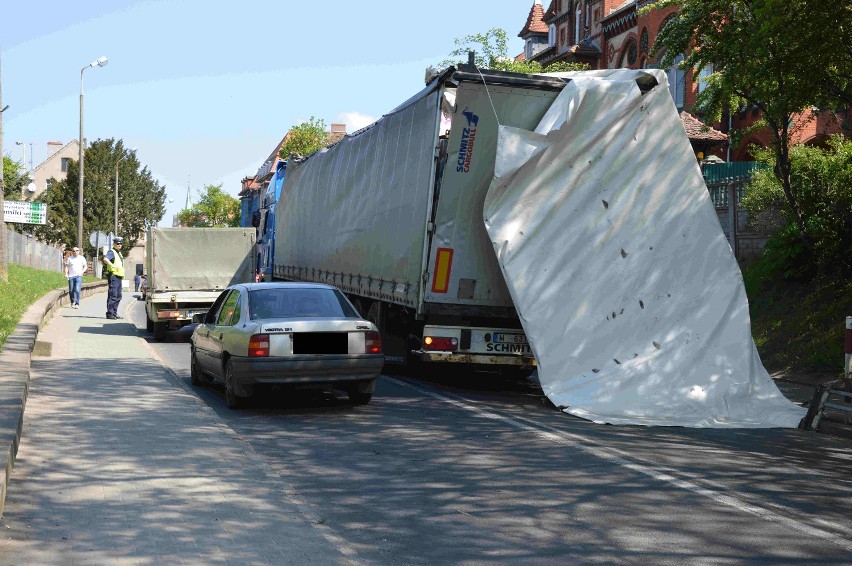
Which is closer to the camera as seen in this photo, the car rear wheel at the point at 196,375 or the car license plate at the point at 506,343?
the car license plate at the point at 506,343

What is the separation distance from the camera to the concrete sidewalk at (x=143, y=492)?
18.6 feet

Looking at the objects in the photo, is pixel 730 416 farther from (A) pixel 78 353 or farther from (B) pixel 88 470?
(A) pixel 78 353

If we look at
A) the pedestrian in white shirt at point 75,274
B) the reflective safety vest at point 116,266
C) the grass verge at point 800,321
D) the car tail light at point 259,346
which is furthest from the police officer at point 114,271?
the car tail light at point 259,346

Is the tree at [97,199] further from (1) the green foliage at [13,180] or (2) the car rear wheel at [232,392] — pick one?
(2) the car rear wheel at [232,392]

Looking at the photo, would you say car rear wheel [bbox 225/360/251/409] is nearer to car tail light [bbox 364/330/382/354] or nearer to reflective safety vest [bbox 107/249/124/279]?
car tail light [bbox 364/330/382/354]

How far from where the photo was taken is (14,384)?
35.7 ft

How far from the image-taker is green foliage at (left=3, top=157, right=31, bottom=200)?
83062 mm

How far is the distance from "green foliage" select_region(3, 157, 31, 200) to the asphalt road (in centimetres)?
7766

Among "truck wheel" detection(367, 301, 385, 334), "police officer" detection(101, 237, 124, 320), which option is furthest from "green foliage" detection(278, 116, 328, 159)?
"truck wheel" detection(367, 301, 385, 334)

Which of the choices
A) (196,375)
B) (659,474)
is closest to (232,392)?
(196,375)

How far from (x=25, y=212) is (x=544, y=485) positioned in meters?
52.4

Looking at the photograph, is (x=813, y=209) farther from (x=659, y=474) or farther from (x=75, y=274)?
(x=75, y=274)

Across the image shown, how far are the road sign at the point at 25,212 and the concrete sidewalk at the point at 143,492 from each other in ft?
149

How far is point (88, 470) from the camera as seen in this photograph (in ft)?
25.5
